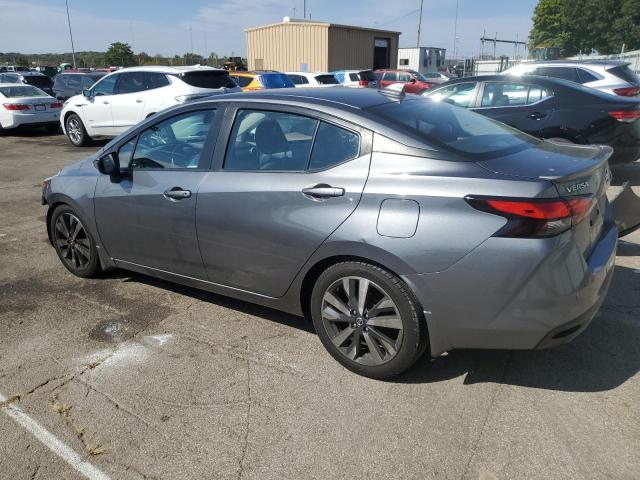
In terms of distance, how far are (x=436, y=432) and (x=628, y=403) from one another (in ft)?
3.43

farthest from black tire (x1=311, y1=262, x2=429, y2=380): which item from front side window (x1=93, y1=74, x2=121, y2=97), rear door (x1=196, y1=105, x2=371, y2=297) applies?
front side window (x1=93, y1=74, x2=121, y2=97)

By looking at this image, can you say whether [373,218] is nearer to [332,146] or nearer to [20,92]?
[332,146]

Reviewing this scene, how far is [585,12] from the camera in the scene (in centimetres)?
7200

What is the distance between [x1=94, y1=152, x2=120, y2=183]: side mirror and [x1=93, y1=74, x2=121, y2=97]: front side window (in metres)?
8.42

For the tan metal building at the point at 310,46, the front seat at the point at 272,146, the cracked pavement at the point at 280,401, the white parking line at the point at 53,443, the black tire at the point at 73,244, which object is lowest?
the white parking line at the point at 53,443

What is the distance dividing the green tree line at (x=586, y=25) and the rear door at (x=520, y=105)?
65076 mm

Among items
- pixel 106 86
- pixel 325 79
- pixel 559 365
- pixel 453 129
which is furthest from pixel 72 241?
pixel 325 79

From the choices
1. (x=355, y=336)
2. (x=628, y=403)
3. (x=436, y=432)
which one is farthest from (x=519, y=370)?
Answer: (x=355, y=336)

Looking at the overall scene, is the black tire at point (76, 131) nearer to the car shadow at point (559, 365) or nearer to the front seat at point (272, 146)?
the front seat at point (272, 146)

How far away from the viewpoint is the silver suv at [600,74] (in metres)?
8.68

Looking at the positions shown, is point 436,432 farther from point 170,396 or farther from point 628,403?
point 170,396

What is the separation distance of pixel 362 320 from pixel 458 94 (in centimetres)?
584

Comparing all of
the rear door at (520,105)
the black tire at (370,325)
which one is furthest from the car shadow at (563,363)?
the rear door at (520,105)

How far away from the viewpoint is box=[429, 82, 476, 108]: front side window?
7.70m
